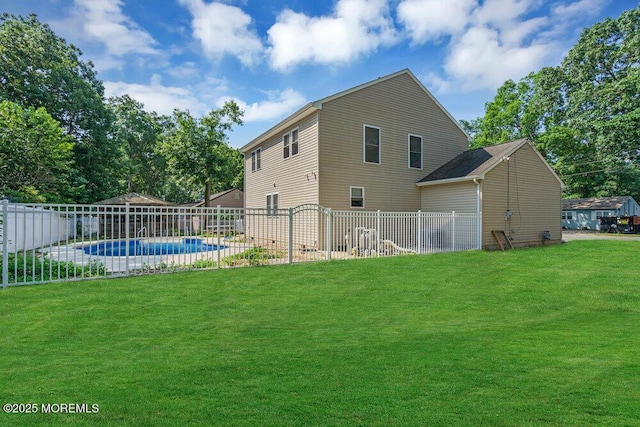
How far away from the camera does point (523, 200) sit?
14.7 metres

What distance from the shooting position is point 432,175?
15.7 m

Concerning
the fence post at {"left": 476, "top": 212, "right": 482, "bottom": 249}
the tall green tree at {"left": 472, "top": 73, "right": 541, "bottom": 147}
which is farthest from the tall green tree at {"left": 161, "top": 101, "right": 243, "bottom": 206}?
the tall green tree at {"left": 472, "top": 73, "right": 541, "bottom": 147}

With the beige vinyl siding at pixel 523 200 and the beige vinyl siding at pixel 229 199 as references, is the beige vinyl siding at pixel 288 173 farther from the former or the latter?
the beige vinyl siding at pixel 229 199

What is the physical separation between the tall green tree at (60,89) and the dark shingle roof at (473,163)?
22.3 m

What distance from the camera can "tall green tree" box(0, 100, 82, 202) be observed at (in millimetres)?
13406

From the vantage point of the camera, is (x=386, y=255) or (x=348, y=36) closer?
(x=386, y=255)

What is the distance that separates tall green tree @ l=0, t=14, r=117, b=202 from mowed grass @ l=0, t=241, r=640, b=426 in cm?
2167

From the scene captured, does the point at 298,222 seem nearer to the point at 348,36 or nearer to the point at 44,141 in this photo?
the point at 348,36

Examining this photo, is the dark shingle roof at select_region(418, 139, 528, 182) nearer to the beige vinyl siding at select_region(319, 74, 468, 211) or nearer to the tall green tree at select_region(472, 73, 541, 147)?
the beige vinyl siding at select_region(319, 74, 468, 211)

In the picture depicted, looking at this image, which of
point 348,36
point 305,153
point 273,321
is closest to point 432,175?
point 305,153

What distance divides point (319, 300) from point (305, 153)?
353 inches

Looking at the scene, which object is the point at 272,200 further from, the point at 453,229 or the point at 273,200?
the point at 453,229

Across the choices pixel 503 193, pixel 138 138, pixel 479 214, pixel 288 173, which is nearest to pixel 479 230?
pixel 479 214

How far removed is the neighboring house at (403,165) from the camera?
44.1 ft
